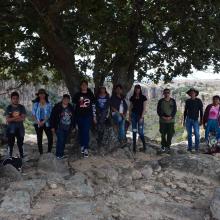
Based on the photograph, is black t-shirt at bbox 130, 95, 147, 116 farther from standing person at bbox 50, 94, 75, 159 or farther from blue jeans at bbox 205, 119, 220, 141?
blue jeans at bbox 205, 119, 220, 141

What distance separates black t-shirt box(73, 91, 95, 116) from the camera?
10.4m

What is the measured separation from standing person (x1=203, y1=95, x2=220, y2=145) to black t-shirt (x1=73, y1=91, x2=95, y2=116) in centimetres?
407

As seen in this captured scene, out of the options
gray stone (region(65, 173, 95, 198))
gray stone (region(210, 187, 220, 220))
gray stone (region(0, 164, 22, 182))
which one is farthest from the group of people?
gray stone (region(210, 187, 220, 220))

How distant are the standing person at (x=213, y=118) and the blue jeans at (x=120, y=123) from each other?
105 inches

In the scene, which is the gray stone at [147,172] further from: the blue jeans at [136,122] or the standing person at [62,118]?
the standing person at [62,118]

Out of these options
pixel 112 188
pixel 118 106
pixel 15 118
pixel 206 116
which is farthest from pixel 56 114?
pixel 206 116

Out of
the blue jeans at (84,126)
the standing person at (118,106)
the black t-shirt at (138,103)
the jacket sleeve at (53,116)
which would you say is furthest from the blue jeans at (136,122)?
the jacket sleeve at (53,116)

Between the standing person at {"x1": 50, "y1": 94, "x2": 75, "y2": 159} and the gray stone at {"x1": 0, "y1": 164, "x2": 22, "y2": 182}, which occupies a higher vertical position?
the standing person at {"x1": 50, "y1": 94, "x2": 75, "y2": 159}

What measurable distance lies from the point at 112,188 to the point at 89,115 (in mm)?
2431

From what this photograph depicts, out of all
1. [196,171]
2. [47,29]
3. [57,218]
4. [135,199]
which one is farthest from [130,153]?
[57,218]

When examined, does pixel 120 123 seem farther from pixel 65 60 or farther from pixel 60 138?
pixel 65 60

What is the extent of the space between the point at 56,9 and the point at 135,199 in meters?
5.28

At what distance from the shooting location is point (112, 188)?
886cm

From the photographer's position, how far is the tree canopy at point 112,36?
34.3ft
